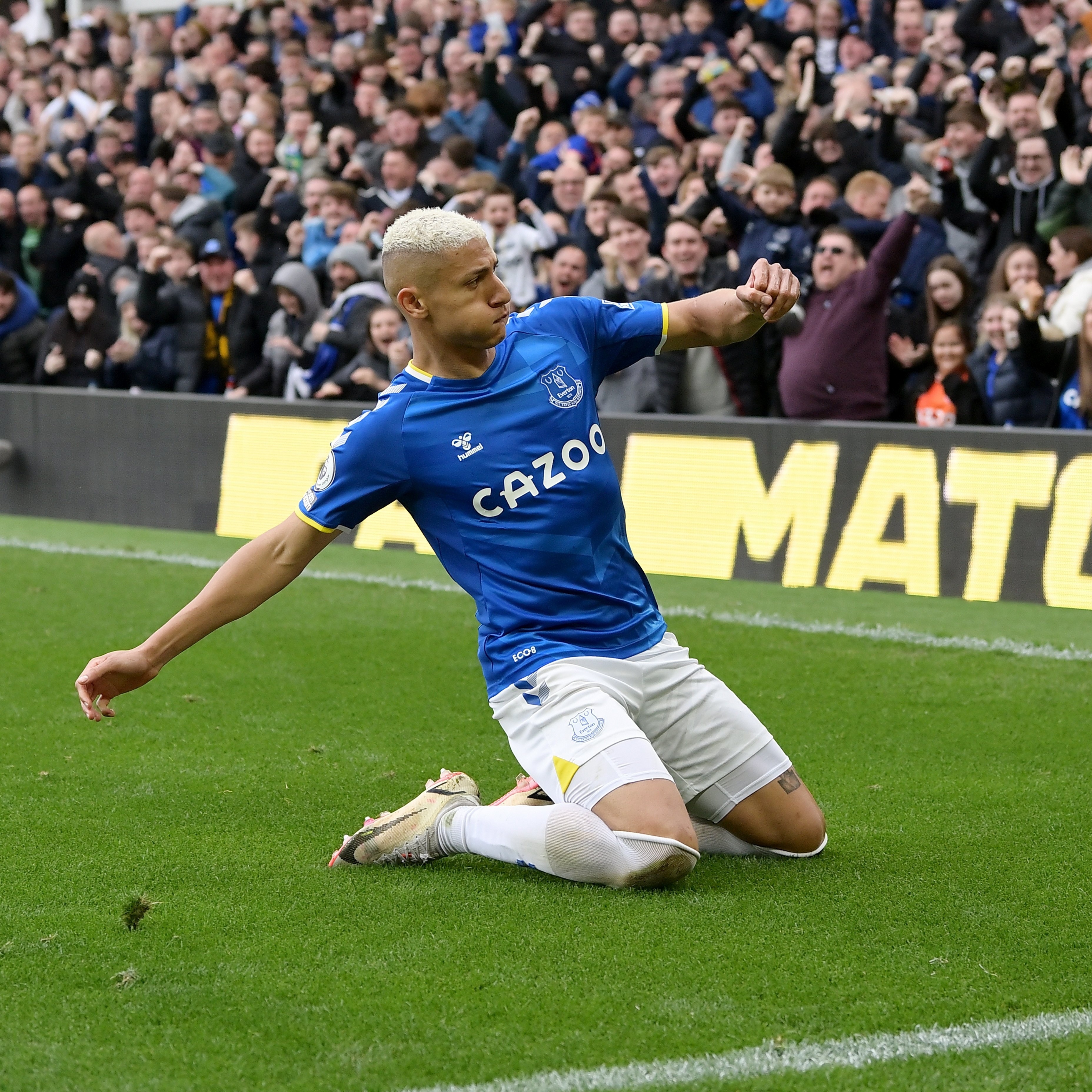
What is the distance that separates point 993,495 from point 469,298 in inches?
210

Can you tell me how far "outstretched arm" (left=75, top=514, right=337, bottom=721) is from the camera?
4.39 meters

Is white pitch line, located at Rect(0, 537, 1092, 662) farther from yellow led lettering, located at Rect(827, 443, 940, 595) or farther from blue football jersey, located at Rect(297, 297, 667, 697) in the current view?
blue football jersey, located at Rect(297, 297, 667, 697)

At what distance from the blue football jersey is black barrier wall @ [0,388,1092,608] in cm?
482

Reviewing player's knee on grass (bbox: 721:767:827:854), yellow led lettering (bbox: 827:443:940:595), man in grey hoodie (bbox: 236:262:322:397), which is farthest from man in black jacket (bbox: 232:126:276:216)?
player's knee on grass (bbox: 721:767:827:854)

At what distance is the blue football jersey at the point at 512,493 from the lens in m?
4.60

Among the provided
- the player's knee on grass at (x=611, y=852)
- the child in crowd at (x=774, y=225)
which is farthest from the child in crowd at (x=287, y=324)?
the player's knee on grass at (x=611, y=852)

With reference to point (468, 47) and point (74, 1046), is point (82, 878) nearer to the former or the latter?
point (74, 1046)

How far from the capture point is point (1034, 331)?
376 inches

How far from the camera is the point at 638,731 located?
4.56 metres

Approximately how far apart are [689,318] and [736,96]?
9.19 meters

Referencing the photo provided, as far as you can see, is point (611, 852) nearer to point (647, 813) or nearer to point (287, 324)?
point (647, 813)

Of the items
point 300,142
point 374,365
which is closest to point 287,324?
point 374,365

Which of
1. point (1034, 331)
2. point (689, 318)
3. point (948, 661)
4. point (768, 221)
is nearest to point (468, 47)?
point (768, 221)

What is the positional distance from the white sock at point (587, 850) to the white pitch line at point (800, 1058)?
3.38 feet
